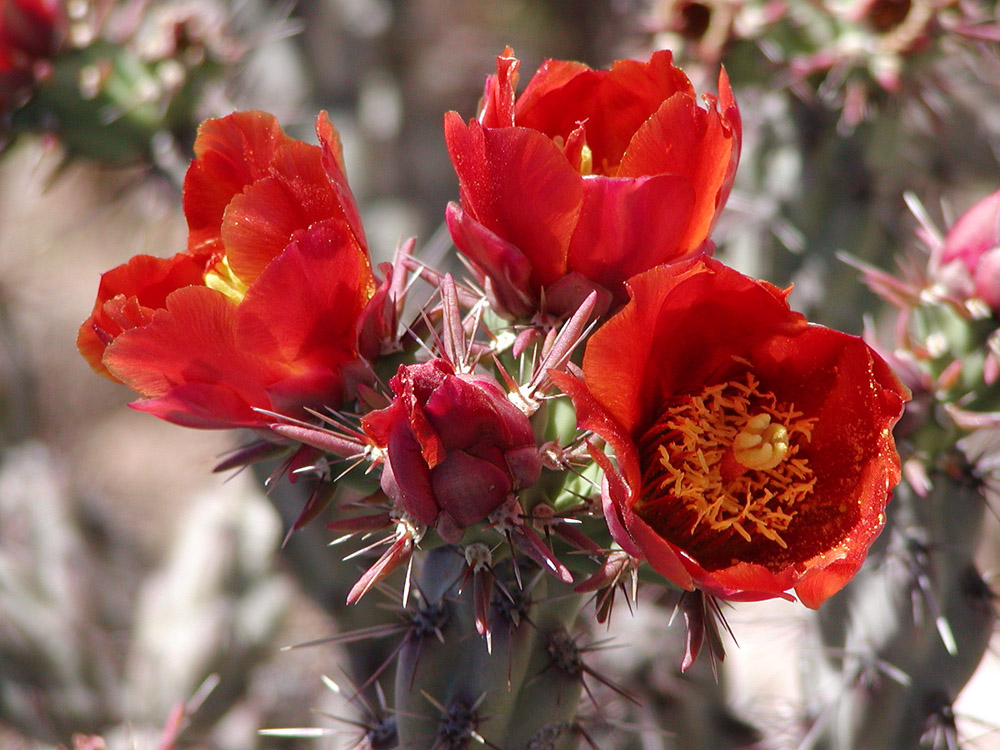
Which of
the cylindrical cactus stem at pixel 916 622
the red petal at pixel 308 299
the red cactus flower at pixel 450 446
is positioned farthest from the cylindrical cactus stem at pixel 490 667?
the cylindrical cactus stem at pixel 916 622

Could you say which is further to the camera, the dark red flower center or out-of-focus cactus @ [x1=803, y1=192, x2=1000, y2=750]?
out-of-focus cactus @ [x1=803, y1=192, x2=1000, y2=750]

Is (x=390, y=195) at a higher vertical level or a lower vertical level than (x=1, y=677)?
higher

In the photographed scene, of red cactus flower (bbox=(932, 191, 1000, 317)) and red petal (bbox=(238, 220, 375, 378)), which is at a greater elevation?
red petal (bbox=(238, 220, 375, 378))

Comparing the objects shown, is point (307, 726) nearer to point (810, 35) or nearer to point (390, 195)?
point (390, 195)

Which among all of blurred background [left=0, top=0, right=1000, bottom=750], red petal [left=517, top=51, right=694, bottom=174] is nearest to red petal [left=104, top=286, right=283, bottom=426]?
red petal [left=517, top=51, right=694, bottom=174]

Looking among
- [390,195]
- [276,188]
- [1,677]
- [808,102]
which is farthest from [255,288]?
[390,195]

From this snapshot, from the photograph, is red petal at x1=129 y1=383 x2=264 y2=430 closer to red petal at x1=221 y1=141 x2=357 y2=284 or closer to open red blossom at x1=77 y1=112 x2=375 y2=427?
open red blossom at x1=77 y1=112 x2=375 y2=427
